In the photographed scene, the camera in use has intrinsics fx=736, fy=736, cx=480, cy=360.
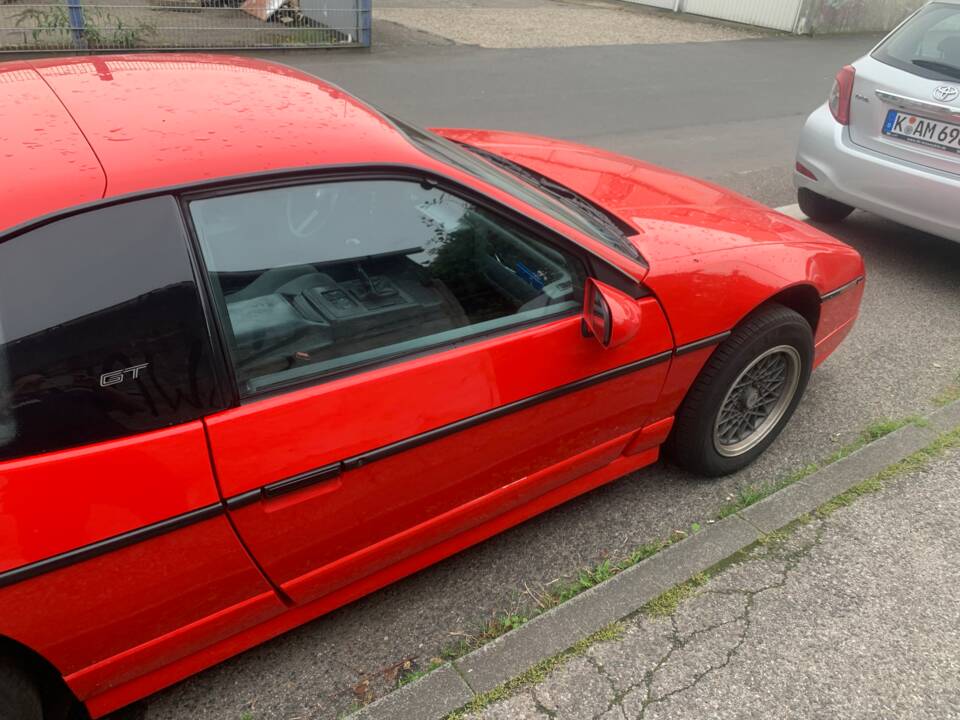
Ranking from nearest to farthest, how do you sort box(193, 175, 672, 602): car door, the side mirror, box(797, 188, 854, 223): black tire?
box(193, 175, 672, 602): car door → the side mirror → box(797, 188, 854, 223): black tire

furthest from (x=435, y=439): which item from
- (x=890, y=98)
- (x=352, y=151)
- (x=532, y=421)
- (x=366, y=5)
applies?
(x=366, y=5)

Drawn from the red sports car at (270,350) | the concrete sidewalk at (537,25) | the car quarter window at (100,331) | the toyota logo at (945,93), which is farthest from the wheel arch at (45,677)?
the concrete sidewalk at (537,25)

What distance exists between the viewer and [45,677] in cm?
172

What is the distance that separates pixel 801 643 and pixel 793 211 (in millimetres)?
4168

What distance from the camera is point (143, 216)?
161 cm

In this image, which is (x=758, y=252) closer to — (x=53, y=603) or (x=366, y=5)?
(x=53, y=603)

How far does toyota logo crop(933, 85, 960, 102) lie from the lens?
413 cm

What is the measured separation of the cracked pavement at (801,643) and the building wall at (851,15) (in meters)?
15.4

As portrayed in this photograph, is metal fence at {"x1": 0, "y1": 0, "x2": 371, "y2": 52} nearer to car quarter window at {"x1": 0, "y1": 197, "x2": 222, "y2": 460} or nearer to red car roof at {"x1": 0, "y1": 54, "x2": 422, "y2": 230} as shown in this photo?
red car roof at {"x1": 0, "y1": 54, "x2": 422, "y2": 230}

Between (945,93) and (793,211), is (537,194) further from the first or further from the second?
(793,211)

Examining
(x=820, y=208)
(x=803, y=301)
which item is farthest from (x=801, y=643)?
(x=820, y=208)

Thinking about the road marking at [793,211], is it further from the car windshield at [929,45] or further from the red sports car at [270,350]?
the red sports car at [270,350]

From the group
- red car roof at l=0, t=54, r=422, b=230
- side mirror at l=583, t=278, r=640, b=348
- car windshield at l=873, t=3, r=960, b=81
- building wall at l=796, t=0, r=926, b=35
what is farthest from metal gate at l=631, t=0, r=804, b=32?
red car roof at l=0, t=54, r=422, b=230

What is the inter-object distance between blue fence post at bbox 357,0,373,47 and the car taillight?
7269mm
